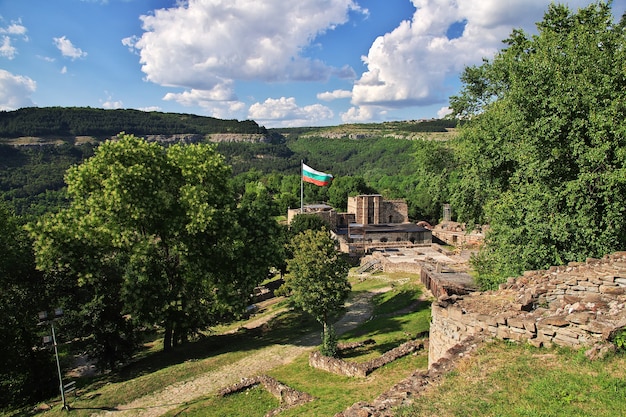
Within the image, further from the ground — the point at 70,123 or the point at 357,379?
the point at 70,123

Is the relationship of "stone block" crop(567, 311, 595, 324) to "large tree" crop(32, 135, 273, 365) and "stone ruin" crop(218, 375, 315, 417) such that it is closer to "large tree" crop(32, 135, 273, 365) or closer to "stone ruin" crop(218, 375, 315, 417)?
"stone ruin" crop(218, 375, 315, 417)

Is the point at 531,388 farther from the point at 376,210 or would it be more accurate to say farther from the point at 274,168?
the point at 274,168

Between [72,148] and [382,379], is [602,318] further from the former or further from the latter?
[72,148]

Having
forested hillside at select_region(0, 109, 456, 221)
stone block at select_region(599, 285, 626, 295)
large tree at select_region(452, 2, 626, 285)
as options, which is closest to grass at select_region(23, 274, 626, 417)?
stone block at select_region(599, 285, 626, 295)

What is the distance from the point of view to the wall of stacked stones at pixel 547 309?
7738 mm

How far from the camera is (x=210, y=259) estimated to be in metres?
18.2

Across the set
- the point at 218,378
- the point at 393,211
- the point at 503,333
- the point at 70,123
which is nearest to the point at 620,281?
the point at 503,333

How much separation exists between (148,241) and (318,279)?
7.47 metres

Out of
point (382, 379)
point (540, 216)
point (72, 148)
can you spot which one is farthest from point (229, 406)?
point (72, 148)

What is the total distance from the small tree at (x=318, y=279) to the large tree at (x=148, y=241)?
2715 mm

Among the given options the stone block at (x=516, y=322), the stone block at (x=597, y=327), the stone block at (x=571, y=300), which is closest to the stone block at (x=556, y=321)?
the stone block at (x=597, y=327)

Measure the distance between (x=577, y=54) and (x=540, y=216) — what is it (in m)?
5.77

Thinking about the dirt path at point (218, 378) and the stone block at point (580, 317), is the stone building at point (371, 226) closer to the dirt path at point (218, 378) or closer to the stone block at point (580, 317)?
the dirt path at point (218, 378)

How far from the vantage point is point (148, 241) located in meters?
17.0
